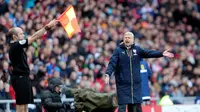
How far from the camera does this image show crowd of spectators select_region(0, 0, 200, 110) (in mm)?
18969

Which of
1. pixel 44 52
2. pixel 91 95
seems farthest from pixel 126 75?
pixel 44 52

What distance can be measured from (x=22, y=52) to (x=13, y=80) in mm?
545

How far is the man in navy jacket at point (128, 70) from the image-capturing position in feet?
43.6

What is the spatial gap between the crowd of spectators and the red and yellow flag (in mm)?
4036

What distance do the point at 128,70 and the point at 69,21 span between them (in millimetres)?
1502

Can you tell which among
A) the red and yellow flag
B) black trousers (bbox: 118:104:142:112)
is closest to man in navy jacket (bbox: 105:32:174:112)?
Answer: black trousers (bbox: 118:104:142:112)

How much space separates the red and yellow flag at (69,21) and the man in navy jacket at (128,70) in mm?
1020

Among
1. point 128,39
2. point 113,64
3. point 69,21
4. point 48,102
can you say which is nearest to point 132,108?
point 113,64

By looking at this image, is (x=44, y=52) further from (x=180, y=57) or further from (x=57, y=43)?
(x=180, y=57)

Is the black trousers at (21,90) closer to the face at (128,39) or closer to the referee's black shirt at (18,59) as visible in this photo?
the referee's black shirt at (18,59)

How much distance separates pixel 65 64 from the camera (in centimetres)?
1955

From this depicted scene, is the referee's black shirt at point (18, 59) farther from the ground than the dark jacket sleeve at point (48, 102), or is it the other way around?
the referee's black shirt at point (18, 59)

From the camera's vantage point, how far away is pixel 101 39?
22.2m

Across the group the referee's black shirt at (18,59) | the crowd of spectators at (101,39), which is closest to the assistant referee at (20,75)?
the referee's black shirt at (18,59)
